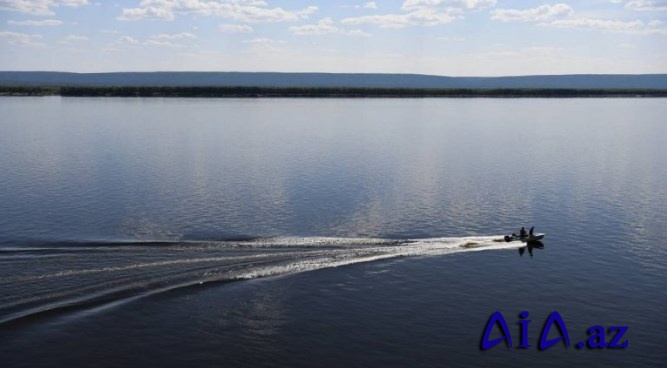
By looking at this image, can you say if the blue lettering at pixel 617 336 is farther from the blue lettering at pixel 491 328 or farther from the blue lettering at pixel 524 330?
the blue lettering at pixel 491 328

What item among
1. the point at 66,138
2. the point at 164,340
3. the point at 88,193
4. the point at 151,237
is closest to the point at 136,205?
the point at 88,193

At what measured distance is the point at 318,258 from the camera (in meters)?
47.4

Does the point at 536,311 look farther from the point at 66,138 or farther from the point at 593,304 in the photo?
the point at 66,138

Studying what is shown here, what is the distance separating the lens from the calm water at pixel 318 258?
114 feet

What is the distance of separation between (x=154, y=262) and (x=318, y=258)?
1177 centimetres

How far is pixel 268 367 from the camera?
3253cm

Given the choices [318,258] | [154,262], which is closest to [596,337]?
[318,258]

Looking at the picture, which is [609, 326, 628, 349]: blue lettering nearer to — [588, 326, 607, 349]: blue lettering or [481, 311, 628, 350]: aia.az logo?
[481, 311, 628, 350]: aia.az logo

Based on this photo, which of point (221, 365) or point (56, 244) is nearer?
point (221, 365)

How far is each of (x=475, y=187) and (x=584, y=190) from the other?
12404mm

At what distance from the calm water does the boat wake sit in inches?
6.5

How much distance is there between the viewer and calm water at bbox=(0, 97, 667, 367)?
34812 mm

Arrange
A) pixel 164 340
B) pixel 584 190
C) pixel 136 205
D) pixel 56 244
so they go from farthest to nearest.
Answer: pixel 584 190
pixel 136 205
pixel 56 244
pixel 164 340

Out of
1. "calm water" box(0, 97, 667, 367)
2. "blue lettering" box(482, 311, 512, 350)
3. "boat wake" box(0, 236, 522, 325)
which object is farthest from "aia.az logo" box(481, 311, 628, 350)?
"boat wake" box(0, 236, 522, 325)
